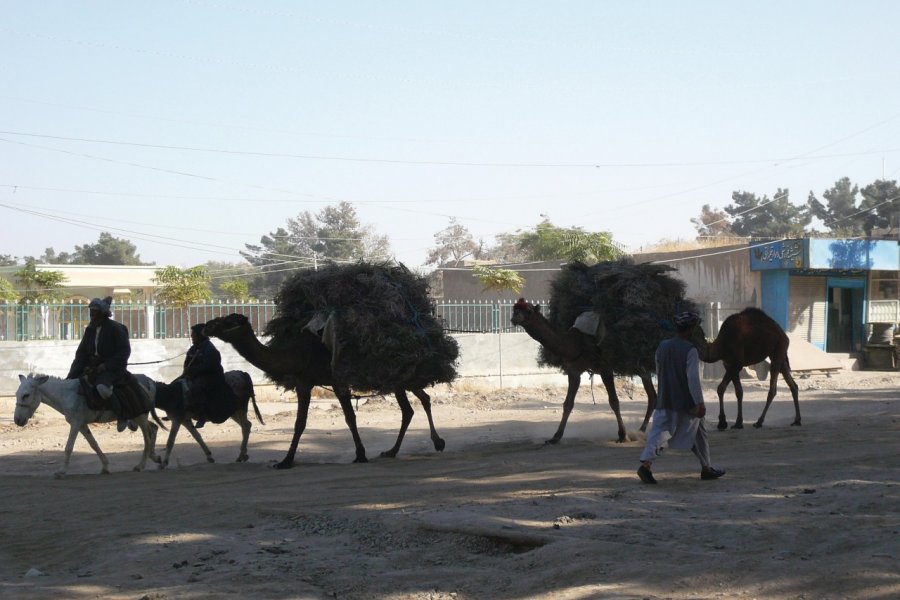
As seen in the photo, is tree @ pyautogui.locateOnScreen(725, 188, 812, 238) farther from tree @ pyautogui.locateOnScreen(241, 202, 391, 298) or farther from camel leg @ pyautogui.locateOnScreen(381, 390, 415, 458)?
camel leg @ pyautogui.locateOnScreen(381, 390, 415, 458)

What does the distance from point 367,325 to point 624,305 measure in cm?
425

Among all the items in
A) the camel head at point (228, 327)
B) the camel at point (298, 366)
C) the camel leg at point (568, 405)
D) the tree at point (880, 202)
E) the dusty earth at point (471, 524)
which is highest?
the tree at point (880, 202)

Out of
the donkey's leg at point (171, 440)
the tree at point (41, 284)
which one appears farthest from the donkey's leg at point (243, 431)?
the tree at point (41, 284)

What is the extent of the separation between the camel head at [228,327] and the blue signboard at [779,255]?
92.5 ft

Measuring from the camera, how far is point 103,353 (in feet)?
45.0

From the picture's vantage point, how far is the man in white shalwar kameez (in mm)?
10914

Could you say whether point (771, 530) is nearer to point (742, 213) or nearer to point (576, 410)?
point (576, 410)

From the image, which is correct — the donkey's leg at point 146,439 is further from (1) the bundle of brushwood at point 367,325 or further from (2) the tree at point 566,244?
(2) the tree at point 566,244

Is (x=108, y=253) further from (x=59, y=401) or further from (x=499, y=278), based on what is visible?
(x=59, y=401)

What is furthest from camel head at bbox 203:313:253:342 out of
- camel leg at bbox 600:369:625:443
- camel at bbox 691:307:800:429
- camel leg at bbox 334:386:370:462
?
camel at bbox 691:307:800:429

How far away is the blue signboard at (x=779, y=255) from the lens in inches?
1460

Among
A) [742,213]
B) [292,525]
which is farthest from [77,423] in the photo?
[742,213]

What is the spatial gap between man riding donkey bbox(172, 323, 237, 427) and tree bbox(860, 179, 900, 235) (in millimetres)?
72708

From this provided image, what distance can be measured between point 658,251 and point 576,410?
975 inches
